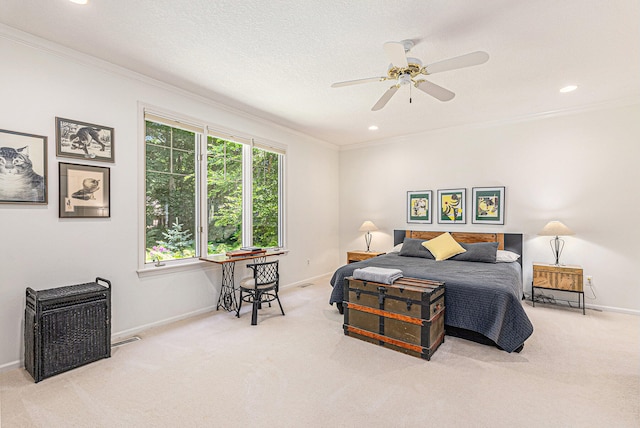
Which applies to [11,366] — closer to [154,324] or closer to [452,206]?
[154,324]

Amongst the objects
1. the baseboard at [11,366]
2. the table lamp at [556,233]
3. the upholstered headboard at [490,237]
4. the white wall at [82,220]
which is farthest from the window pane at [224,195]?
the table lamp at [556,233]

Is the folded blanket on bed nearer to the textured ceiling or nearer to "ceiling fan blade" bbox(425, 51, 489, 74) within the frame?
"ceiling fan blade" bbox(425, 51, 489, 74)

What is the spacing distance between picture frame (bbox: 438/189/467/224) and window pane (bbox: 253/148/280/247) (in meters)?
2.95

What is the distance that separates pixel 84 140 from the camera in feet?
9.52

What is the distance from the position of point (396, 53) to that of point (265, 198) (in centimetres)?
325

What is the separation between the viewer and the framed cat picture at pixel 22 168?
246cm

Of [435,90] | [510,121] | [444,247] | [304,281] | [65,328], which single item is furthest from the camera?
[304,281]

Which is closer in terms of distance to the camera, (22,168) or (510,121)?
(22,168)

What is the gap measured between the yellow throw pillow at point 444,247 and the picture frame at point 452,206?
48cm

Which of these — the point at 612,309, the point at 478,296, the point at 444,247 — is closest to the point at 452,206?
the point at 444,247

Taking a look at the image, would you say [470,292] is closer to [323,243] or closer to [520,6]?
[520,6]

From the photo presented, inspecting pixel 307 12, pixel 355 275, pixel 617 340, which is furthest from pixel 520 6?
pixel 617 340

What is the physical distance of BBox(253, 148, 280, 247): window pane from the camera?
480cm

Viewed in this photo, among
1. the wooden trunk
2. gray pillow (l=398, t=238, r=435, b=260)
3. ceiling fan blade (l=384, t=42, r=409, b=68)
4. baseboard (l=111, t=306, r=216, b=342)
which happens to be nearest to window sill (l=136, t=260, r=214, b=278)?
baseboard (l=111, t=306, r=216, b=342)
